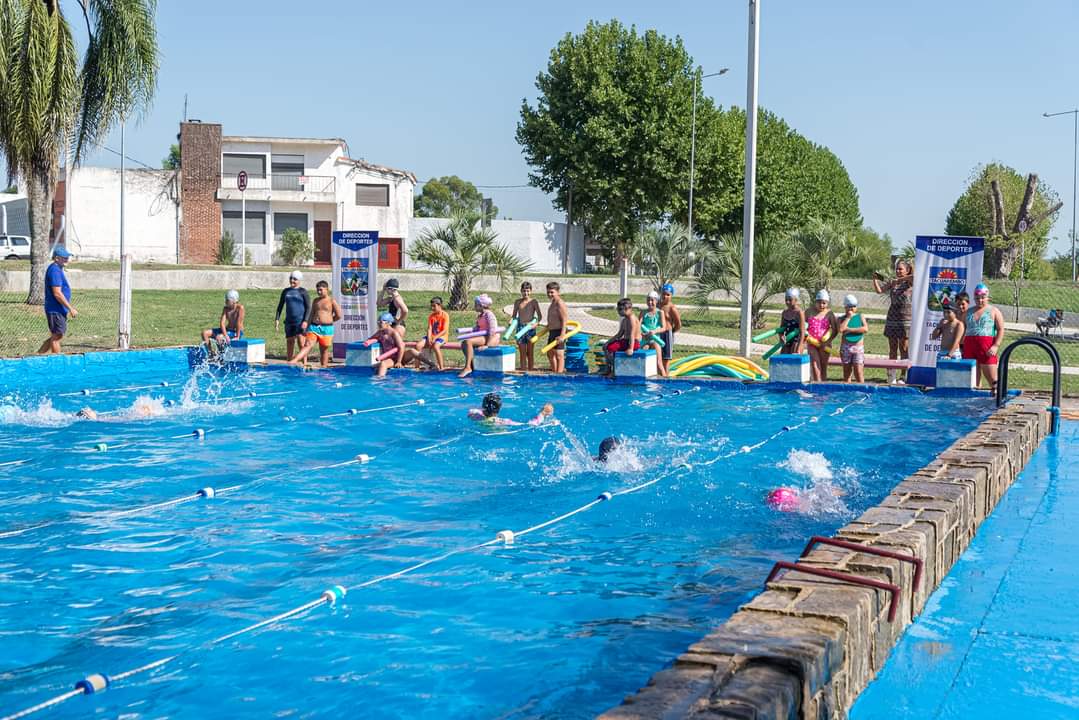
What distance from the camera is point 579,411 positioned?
14898mm

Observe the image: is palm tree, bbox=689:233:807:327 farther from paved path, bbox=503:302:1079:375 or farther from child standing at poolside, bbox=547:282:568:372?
child standing at poolside, bbox=547:282:568:372

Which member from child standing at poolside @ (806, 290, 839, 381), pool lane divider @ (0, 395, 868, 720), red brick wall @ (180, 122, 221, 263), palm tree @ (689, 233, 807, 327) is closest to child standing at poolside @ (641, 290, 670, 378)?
child standing at poolside @ (806, 290, 839, 381)

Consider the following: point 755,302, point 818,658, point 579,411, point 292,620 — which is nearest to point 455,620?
point 292,620

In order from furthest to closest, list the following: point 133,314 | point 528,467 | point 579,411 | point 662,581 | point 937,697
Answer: point 133,314 → point 579,411 → point 528,467 → point 662,581 → point 937,697

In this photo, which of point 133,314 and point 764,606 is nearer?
point 764,606

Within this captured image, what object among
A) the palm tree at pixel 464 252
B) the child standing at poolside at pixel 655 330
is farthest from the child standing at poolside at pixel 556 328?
the palm tree at pixel 464 252

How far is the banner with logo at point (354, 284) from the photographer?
19625 mm

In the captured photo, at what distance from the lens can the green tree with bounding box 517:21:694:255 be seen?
48.9 meters

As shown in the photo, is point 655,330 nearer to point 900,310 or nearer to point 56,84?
point 900,310

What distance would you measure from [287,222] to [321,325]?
3846cm

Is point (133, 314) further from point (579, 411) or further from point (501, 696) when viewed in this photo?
point (501, 696)

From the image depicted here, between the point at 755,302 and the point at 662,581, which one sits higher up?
the point at 755,302

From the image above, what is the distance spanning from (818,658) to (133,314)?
2657 centimetres

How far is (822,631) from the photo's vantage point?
4.75 meters
